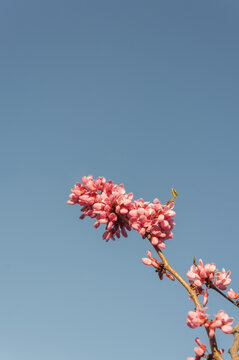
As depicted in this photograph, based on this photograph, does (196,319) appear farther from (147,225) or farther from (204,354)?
(147,225)

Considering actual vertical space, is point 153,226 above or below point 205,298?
above

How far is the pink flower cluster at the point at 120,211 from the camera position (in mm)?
5004

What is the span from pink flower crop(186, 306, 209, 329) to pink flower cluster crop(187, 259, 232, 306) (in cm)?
60

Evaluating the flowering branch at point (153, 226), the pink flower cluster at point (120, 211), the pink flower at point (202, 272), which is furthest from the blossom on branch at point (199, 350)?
the pink flower cluster at point (120, 211)

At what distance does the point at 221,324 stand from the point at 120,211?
6.81 feet

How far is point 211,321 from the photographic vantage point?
12.7ft

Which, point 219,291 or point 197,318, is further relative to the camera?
point 219,291

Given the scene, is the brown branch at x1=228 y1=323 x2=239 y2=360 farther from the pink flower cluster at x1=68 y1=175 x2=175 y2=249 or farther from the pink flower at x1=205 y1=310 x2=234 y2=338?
the pink flower cluster at x1=68 y1=175 x2=175 y2=249

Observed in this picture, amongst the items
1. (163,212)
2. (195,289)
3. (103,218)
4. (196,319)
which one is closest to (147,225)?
(163,212)

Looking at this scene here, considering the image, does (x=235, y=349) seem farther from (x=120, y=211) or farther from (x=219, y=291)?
(x=120, y=211)

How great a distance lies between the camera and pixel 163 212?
5160mm

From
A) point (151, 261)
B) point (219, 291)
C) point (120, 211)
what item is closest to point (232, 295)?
point (219, 291)

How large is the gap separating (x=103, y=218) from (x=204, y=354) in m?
2.27

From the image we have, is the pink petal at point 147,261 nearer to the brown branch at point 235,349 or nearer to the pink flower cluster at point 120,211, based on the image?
the pink flower cluster at point 120,211
